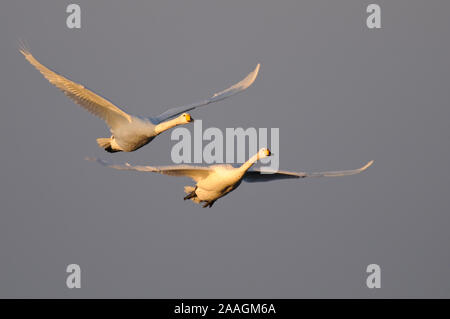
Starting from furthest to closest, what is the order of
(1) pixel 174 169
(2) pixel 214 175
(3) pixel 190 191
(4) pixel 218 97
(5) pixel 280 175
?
(4) pixel 218 97
(5) pixel 280 175
(3) pixel 190 191
(2) pixel 214 175
(1) pixel 174 169

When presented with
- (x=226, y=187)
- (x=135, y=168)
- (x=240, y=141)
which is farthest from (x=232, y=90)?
(x=135, y=168)

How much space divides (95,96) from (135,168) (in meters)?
3.05

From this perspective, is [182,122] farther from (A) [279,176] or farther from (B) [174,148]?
(A) [279,176]

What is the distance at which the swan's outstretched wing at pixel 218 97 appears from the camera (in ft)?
99.2

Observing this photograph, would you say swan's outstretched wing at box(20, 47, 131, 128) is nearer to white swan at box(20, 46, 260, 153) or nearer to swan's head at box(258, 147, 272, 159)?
white swan at box(20, 46, 260, 153)

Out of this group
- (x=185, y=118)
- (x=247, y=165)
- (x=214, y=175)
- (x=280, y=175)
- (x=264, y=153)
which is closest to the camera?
(x=247, y=165)

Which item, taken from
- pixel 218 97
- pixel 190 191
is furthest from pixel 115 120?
pixel 218 97

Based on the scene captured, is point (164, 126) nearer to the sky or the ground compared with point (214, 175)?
nearer to the sky

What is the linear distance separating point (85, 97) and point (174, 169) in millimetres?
3067

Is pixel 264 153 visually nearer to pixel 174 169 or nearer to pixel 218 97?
pixel 174 169

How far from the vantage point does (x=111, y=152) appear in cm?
3002

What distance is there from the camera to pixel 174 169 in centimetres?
2695

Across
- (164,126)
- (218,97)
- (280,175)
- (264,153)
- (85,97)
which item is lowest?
(280,175)

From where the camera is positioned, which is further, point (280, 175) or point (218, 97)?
point (218, 97)
